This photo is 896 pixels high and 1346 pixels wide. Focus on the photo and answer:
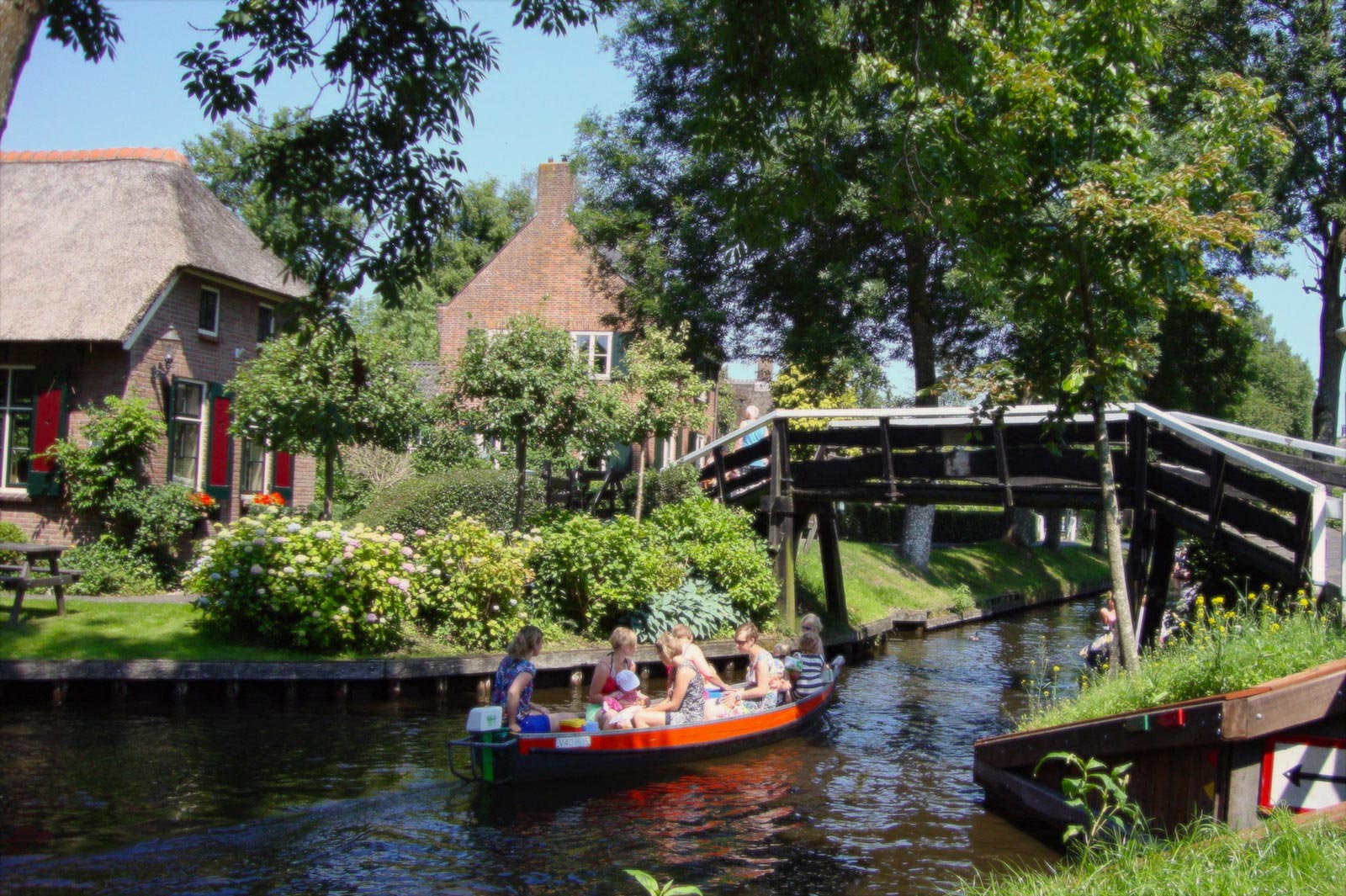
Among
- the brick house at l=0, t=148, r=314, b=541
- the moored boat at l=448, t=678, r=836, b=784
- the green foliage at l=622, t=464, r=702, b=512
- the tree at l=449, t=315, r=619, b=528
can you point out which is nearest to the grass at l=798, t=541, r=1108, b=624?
the green foliage at l=622, t=464, r=702, b=512

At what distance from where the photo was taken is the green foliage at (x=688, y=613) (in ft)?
55.6

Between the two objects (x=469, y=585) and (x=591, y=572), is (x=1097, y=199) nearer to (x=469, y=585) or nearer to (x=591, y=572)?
(x=591, y=572)

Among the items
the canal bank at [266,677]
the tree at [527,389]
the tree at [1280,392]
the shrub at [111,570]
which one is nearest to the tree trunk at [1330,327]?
the tree at [527,389]

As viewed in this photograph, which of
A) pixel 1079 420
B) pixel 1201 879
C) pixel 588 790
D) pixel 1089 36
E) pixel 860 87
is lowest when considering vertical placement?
pixel 588 790

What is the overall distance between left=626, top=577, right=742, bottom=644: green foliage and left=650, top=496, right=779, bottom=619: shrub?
9.8 inches

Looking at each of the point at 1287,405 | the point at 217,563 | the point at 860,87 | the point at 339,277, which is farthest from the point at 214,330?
the point at 1287,405

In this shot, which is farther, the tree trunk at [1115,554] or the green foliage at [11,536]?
the green foliage at [11,536]

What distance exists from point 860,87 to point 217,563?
46.1 feet

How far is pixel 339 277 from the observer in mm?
7824

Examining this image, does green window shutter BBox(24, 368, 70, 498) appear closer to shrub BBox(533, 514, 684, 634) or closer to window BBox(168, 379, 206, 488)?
window BBox(168, 379, 206, 488)

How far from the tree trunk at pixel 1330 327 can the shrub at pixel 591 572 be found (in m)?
19.7

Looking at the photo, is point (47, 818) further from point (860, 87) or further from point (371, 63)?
point (860, 87)

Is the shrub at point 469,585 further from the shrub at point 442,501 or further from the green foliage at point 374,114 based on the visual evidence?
the green foliage at point 374,114

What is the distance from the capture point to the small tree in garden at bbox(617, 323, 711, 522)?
23.1 meters
